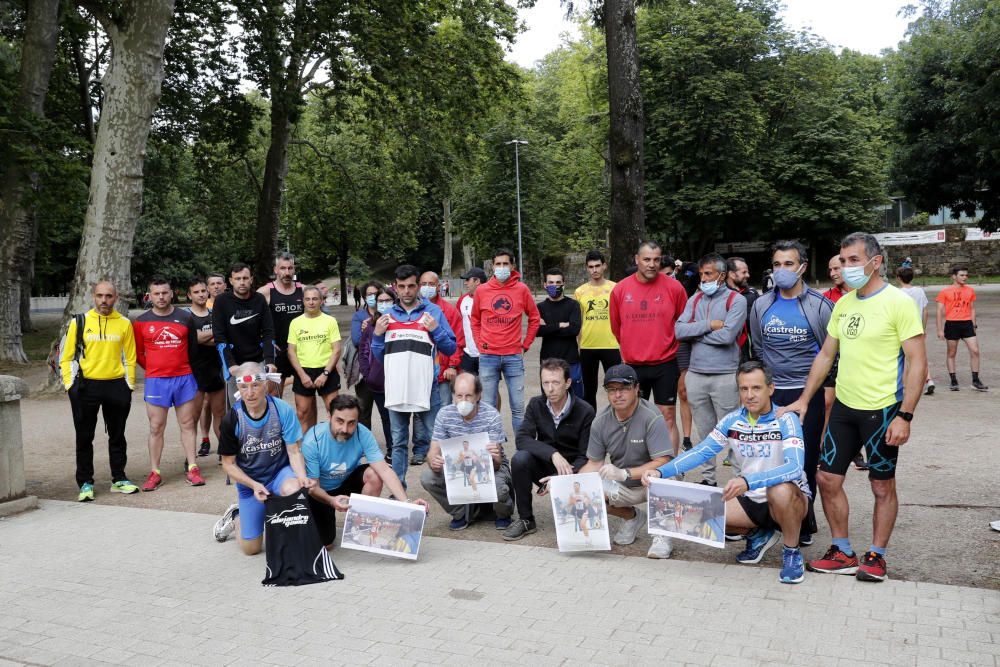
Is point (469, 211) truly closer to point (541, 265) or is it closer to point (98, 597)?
point (541, 265)

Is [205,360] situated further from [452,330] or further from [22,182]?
[22,182]

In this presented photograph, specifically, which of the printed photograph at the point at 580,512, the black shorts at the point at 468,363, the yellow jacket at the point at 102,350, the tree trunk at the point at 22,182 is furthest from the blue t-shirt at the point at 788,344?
the tree trunk at the point at 22,182

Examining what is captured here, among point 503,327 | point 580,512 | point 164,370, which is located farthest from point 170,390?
point 580,512

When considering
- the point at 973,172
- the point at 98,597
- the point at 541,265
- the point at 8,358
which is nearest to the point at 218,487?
the point at 98,597

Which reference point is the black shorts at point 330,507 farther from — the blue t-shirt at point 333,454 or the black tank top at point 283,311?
the black tank top at point 283,311

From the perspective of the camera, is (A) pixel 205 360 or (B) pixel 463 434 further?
(A) pixel 205 360

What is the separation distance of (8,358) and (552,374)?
18746 millimetres

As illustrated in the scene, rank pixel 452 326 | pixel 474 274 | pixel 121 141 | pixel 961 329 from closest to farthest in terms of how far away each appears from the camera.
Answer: pixel 452 326 < pixel 474 274 < pixel 961 329 < pixel 121 141

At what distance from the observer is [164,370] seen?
8.30 meters

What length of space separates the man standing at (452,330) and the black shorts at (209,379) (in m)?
2.27

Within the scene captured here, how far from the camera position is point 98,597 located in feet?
17.3

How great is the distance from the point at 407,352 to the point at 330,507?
1995 mm

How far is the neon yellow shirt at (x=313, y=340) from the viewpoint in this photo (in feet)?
28.2

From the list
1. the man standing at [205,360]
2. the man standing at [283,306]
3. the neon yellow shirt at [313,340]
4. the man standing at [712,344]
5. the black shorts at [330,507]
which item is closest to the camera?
the black shorts at [330,507]
